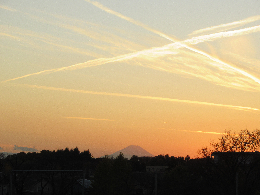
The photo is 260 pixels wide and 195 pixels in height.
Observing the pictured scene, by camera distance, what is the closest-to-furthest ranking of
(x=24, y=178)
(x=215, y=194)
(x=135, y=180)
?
(x=24, y=178) → (x=215, y=194) → (x=135, y=180)

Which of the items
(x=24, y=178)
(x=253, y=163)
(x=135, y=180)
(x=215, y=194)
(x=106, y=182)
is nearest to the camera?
(x=24, y=178)

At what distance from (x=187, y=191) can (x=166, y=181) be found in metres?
1.56

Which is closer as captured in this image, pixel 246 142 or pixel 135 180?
pixel 246 142

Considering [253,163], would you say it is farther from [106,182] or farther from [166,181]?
[106,182]

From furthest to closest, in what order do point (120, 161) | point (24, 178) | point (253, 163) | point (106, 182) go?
point (120, 161), point (106, 182), point (253, 163), point (24, 178)

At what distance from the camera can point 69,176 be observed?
19.8 meters

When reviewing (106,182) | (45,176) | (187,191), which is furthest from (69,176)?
(106,182)

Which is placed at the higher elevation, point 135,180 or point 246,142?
point 246,142

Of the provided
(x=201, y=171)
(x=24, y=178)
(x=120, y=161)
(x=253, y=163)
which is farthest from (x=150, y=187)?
(x=120, y=161)

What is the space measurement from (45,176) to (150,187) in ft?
25.1

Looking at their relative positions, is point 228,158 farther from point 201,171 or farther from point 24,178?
point 24,178

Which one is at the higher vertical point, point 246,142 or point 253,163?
point 246,142

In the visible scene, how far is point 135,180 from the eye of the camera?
2553cm

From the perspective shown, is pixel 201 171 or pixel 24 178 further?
pixel 201 171
